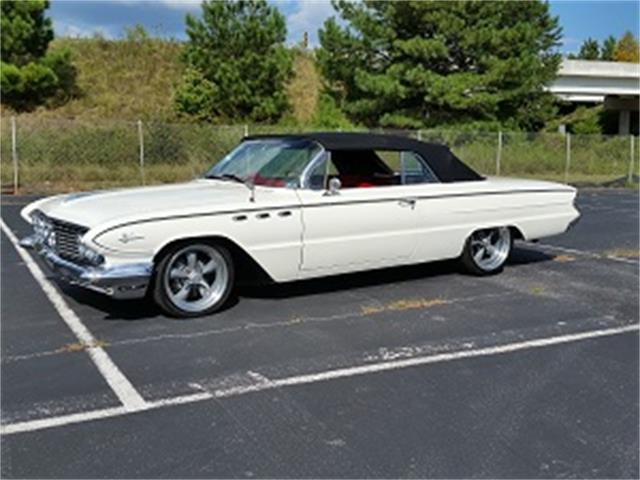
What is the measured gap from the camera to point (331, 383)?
4.29 metres

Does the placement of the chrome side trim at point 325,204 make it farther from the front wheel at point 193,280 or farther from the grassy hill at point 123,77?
the grassy hill at point 123,77

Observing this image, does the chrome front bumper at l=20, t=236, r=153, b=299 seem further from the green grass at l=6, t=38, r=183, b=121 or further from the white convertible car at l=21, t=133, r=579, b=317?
the green grass at l=6, t=38, r=183, b=121

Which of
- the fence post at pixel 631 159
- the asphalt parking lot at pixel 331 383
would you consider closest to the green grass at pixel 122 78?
the fence post at pixel 631 159

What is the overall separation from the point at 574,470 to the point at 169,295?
333 centimetres

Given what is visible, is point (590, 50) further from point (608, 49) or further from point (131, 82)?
point (131, 82)

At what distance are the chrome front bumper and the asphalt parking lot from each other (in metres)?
0.30

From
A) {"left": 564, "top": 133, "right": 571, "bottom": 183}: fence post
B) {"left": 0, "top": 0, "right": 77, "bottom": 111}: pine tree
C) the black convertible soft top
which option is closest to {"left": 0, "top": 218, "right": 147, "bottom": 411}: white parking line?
the black convertible soft top

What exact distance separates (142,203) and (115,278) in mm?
723

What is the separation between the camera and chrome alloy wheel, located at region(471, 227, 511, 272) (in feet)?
24.0

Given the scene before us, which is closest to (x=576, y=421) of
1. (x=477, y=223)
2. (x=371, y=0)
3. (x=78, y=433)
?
(x=78, y=433)

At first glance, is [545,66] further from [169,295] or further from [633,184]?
[169,295]

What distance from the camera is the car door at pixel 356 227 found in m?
6.05

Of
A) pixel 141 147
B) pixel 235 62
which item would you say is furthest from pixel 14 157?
pixel 235 62

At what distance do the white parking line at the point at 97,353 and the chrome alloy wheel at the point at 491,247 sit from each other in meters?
3.90
